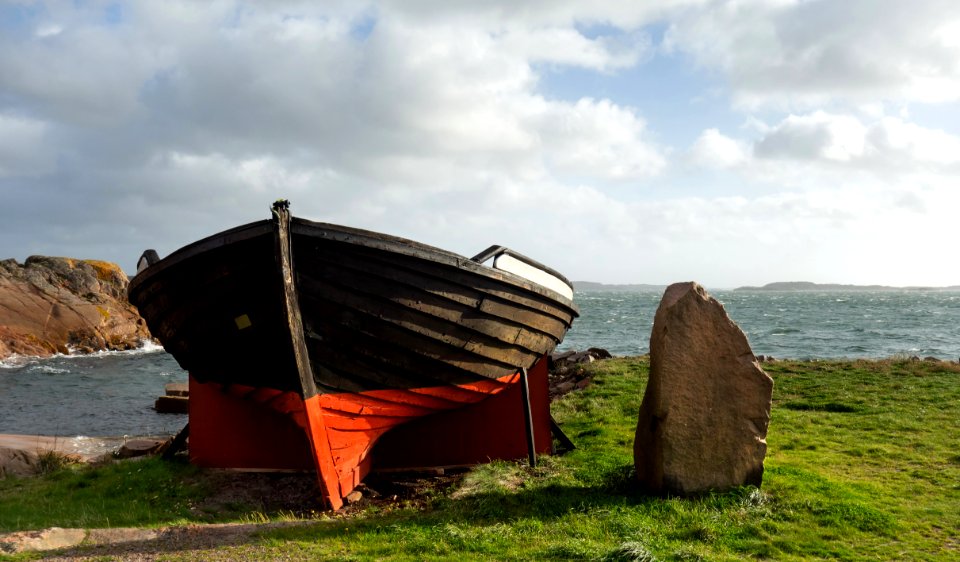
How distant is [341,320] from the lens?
20.3 feet

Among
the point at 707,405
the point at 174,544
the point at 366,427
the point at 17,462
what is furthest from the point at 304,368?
the point at 17,462

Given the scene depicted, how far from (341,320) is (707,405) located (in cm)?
338

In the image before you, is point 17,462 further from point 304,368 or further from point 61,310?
point 61,310

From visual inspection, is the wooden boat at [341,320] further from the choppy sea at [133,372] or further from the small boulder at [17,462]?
the choppy sea at [133,372]

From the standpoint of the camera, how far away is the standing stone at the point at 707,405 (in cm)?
583

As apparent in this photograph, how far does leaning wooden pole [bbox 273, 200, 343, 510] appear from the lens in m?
5.86

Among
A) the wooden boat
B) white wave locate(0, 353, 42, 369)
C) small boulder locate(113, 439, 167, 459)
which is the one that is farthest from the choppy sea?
the wooden boat

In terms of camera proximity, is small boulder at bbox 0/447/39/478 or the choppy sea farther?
the choppy sea

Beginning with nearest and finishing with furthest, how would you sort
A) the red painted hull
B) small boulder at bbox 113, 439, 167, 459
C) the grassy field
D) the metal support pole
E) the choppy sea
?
the grassy field → the red painted hull → the metal support pole → small boulder at bbox 113, 439, 167, 459 → the choppy sea

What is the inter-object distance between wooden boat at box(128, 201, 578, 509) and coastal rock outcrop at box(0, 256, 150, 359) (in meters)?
23.8

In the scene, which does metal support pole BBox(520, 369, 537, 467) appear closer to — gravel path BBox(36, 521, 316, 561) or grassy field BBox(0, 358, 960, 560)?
grassy field BBox(0, 358, 960, 560)

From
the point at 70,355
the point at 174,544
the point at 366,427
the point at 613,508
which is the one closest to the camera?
the point at 174,544

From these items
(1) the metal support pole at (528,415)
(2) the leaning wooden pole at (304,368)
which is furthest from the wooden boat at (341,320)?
(1) the metal support pole at (528,415)

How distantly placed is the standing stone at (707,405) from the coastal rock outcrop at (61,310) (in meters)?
27.2
